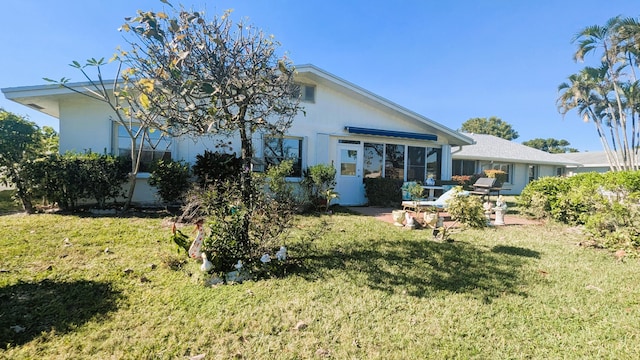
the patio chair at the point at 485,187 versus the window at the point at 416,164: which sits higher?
the window at the point at 416,164

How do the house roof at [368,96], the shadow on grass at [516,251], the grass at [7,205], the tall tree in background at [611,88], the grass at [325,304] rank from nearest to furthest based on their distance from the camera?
1. the grass at [325,304]
2. the shadow on grass at [516,251]
3. the grass at [7,205]
4. the house roof at [368,96]
5. the tall tree in background at [611,88]

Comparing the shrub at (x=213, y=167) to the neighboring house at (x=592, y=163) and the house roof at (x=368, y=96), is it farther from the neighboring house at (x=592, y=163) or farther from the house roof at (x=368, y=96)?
the neighboring house at (x=592, y=163)

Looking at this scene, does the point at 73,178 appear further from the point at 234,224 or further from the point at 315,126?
the point at 315,126

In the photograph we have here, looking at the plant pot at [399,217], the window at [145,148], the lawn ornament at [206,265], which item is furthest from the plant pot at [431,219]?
the window at [145,148]

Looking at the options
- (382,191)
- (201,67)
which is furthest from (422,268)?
(382,191)

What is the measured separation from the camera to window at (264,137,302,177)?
977 centimetres

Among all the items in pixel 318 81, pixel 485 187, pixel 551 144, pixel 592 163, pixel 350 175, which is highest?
pixel 551 144

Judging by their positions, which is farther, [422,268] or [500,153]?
[500,153]

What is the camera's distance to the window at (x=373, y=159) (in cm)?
1117

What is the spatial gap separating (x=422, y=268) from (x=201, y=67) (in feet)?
13.5

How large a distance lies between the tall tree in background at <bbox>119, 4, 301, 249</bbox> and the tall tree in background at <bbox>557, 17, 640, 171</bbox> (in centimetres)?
2205

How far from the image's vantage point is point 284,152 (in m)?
10.1

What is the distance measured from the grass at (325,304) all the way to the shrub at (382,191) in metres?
5.60

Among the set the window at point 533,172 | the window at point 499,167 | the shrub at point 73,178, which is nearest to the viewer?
the shrub at point 73,178
